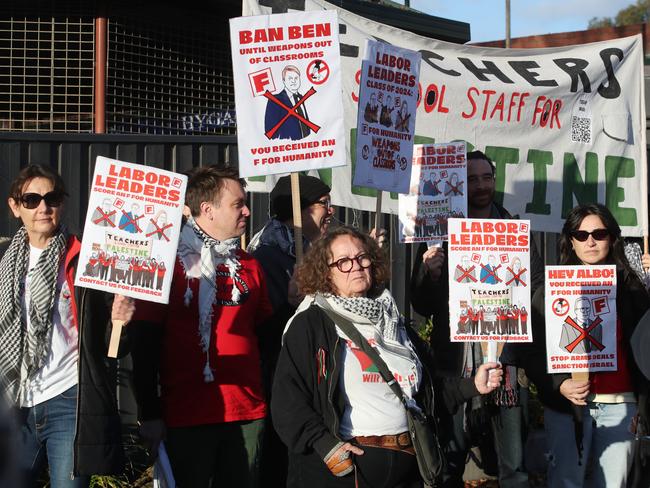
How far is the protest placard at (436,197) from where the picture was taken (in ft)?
19.1

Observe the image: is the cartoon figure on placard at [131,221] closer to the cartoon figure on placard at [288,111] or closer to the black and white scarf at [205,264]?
the black and white scarf at [205,264]

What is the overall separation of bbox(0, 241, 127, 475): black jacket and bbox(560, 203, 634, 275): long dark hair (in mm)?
2499

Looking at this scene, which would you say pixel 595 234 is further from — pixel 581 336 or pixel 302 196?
pixel 302 196

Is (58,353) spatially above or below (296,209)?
below

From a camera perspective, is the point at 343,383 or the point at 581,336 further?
the point at 581,336

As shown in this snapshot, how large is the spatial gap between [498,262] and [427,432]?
1.17m

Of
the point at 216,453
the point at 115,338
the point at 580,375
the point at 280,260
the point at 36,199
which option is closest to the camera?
the point at 115,338

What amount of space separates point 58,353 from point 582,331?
2534 mm

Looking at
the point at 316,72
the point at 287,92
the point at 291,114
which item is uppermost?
the point at 316,72

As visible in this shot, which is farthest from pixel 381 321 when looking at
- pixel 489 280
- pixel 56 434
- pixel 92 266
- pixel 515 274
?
pixel 56 434

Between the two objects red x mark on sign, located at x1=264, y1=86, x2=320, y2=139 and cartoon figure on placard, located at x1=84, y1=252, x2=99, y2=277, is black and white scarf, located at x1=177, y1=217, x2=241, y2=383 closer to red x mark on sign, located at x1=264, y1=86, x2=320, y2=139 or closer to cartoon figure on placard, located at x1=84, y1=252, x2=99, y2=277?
cartoon figure on placard, located at x1=84, y1=252, x2=99, y2=277

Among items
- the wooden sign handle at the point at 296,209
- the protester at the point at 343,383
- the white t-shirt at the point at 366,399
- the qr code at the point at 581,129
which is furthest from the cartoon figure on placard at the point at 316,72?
the qr code at the point at 581,129

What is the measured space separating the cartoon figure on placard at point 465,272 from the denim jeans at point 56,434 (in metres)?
1.90

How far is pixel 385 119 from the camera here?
5.79 metres
